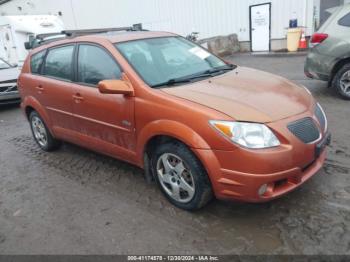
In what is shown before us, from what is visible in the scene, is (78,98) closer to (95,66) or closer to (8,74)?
(95,66)

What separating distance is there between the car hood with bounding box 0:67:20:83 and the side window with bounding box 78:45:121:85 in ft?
18.8

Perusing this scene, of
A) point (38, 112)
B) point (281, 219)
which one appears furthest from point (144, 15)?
point (281, 219)

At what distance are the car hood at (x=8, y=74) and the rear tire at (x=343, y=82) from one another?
774 centimetres

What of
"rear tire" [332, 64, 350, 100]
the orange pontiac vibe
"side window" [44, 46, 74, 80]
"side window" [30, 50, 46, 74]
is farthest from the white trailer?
"rear tire" [332, 64, 350, 100]

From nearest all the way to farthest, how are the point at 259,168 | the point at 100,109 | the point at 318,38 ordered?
the point at 259,168
the point at 100,109
the point at 318,38

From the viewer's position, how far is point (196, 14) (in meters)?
16.3

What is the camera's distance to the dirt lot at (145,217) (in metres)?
2.85

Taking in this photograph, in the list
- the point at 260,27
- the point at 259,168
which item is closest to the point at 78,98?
the point at 259,168

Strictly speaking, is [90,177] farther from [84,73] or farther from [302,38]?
[302,38]

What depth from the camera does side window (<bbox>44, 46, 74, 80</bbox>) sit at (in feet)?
14.3

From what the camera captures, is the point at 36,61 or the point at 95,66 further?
the point at 36,61

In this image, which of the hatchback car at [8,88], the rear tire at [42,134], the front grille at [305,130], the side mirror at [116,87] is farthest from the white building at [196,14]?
the side mirror at [116,87]

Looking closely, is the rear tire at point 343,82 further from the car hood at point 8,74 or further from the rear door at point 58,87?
the car hood at point 8,74

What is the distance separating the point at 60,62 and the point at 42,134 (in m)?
1.36
